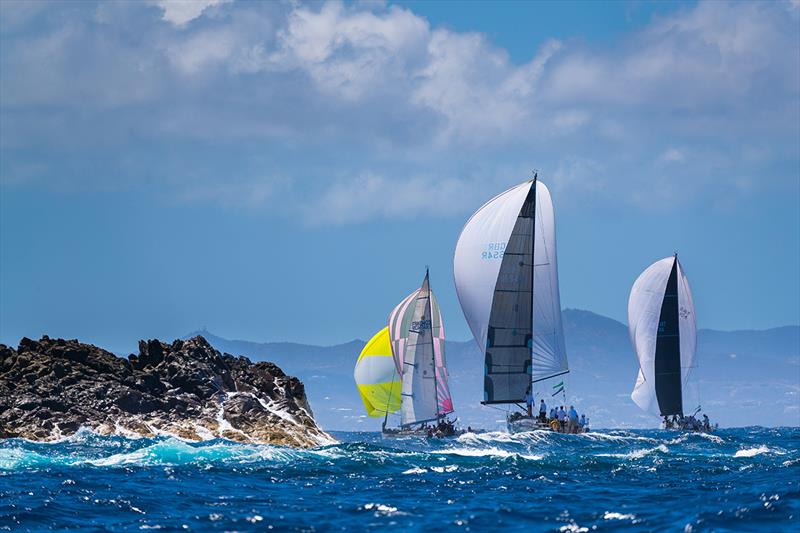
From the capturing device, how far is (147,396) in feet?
181

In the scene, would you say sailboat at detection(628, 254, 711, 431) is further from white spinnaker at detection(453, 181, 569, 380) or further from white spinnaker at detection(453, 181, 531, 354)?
white spinnaker at detection(453, 181, 531, 354)

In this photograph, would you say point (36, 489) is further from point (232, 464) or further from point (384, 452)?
point (384, 452)

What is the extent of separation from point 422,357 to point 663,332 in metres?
20.4

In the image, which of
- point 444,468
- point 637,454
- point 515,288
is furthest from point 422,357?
point 444,468

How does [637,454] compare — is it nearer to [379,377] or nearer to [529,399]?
[529,399]

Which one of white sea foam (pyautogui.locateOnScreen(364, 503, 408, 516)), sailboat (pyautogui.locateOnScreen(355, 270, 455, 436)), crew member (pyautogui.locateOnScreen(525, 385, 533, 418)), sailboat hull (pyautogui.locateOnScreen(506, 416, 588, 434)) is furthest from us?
sailboat (pyautogui.locateOnScreen(355, 270, 455, 436))

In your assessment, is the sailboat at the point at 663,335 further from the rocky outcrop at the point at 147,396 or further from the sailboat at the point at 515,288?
the rocky outcrop at the point at 147,396

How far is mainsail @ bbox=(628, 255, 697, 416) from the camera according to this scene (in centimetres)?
9369

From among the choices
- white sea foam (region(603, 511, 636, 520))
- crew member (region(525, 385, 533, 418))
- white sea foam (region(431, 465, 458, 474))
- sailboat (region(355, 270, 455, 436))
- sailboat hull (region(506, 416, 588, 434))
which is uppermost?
sailboat (region(355, 270, 455, 436))

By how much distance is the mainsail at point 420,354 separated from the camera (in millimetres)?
86438

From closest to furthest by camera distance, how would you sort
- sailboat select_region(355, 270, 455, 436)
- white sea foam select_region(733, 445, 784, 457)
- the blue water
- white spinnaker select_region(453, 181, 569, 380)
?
the blue water
white sea foam select_region(733, 445, 784, 457)
white spinnaker select_region(453, 181, 569, 380)
sailboat select_region(355, 270, 455, 436)

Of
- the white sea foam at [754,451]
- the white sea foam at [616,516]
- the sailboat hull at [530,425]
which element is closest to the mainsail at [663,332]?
the sailboat hull at [530,425]

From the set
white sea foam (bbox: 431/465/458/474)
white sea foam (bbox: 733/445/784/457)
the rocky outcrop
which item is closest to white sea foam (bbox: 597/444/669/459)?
white sea foam (bbox: 733/445/784/457)

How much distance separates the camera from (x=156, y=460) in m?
44.6
